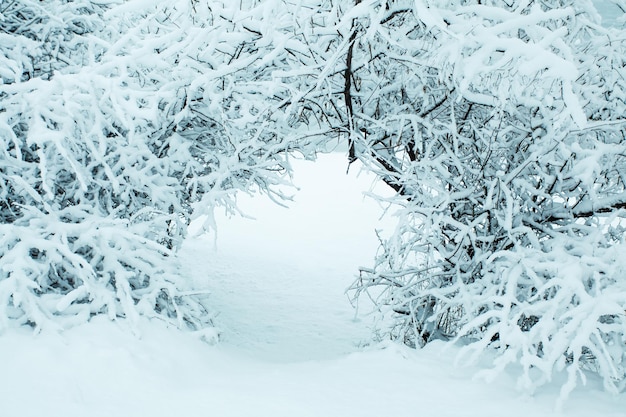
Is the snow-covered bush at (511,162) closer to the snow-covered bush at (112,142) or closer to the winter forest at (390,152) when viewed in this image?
the winter forest at (390,152)

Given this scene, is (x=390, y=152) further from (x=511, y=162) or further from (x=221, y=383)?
(x=221, y=383)

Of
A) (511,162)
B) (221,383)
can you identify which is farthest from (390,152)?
(221,383)

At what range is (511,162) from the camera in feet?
14.8

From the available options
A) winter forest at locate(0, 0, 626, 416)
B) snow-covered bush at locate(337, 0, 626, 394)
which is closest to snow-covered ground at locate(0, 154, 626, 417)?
winter forest at locate(0, 0, 626, 416)

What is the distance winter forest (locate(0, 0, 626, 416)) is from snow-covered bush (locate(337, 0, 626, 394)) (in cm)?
2

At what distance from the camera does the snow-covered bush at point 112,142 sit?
12.9ft

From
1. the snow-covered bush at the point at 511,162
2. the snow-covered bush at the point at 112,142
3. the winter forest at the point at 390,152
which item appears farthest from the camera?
the snow-covered bush at the point at 112,142

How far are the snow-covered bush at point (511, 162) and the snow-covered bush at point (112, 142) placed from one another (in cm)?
105

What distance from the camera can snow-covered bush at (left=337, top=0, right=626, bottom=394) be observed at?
304 centimetres

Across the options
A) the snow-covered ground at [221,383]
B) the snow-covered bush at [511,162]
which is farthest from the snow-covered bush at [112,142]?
the snow-covered bush at [511,162]

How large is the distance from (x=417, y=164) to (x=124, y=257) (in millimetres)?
2387

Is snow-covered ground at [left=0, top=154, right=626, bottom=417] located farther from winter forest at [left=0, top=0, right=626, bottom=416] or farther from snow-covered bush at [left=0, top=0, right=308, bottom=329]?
snow-covered bush at [left=0, top=0, right=308, bottom=329]

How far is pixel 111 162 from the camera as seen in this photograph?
5.13 m

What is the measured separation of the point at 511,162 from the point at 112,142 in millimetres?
3395
